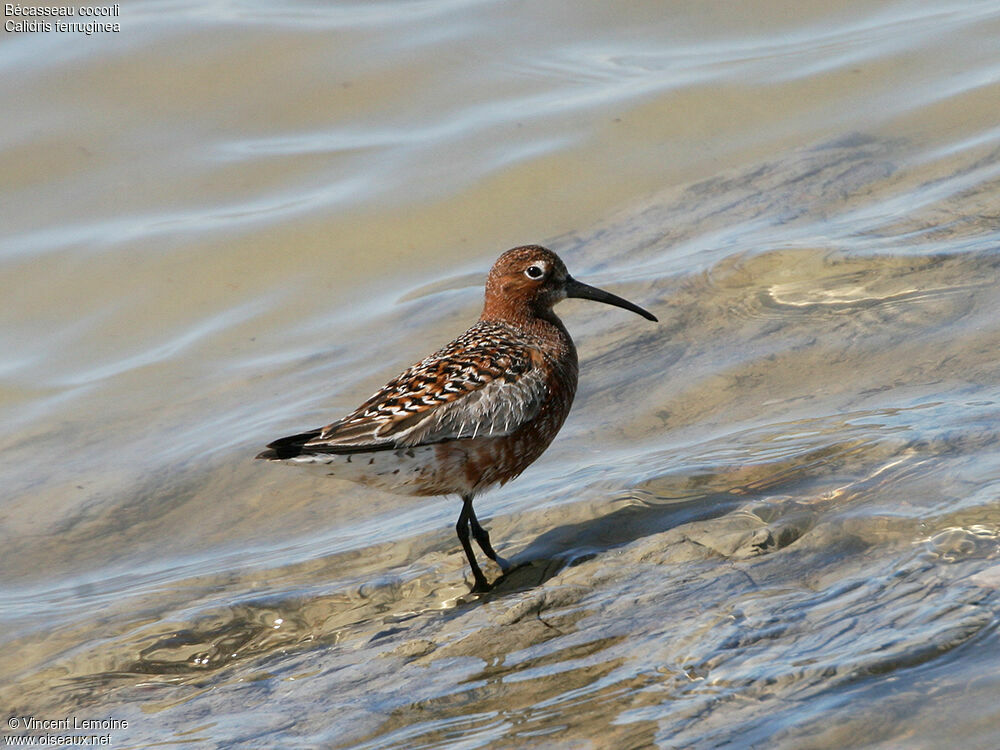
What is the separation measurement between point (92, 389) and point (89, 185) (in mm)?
2884

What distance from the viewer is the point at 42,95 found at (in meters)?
11.6

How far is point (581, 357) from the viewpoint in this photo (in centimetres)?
804

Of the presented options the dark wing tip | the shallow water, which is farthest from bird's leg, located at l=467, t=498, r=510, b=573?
the dark wing tip

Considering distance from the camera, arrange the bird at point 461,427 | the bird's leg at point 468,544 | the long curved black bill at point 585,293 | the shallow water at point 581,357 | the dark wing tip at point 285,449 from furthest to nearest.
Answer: the long curved black bill at point 585,293 → the bird's leg at point 468,544 → the bird at point 461,427 → the dark wing tip at point 285,449 → the shallow water at point 581,357

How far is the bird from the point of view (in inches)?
219

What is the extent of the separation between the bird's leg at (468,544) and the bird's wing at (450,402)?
0.40 metres

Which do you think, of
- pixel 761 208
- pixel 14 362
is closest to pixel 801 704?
pixel 761 208

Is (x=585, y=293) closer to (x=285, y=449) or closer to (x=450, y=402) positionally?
(x=450, y=402)

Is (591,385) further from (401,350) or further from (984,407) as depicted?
(984,407)

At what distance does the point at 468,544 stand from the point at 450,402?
0.67m

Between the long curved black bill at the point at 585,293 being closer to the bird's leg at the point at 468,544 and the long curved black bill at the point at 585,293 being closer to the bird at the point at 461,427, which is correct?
the bird at the point at 461,427

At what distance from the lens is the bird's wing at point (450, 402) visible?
5570mm

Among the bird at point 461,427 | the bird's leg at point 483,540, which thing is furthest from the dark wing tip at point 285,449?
the bird's leg at point 483,540

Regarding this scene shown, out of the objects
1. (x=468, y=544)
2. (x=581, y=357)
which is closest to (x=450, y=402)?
(x=468, y=544)
